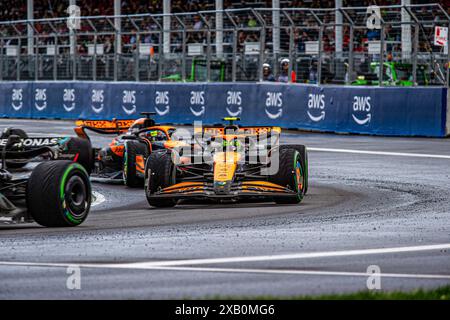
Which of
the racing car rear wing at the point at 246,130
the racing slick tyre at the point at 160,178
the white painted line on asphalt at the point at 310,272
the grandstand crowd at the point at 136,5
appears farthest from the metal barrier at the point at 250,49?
the white painted line on asphalt at the point at 310,272

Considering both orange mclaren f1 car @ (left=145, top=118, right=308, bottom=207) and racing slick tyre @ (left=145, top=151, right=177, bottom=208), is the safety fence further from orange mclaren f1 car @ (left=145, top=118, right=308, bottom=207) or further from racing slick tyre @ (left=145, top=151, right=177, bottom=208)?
racing slick tyre @ (left=145, top=151, right=177, bottom=208)

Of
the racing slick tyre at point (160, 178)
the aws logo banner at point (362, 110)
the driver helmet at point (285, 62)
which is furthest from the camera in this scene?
the driver helmet at point (285, 62)

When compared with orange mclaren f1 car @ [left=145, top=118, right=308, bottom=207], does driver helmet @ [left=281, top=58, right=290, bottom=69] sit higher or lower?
higher

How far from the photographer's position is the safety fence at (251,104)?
2561 cm

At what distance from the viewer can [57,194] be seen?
10141mm

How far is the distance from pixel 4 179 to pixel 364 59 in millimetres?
17470

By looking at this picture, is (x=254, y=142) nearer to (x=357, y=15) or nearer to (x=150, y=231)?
(x=150, y=231)

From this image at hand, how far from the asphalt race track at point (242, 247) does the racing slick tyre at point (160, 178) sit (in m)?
0.18

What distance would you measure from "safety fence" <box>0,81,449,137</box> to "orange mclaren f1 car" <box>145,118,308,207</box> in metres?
12.1

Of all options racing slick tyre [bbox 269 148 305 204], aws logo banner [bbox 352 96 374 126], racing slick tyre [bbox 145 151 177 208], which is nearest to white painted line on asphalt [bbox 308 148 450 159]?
aws logo banner [bbox 352 96 374 126]

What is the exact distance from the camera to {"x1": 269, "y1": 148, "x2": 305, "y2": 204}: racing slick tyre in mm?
12961

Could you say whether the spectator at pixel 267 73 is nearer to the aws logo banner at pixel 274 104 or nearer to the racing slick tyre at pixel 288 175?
the aws logo banner at pixel 274 104

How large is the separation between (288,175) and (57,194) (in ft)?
11.8
